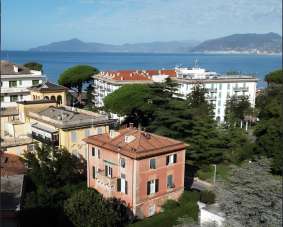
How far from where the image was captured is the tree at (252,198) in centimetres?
524

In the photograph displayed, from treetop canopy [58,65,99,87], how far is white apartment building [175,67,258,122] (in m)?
9.32

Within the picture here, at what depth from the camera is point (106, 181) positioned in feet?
47.1

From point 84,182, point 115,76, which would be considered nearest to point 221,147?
point 84,182

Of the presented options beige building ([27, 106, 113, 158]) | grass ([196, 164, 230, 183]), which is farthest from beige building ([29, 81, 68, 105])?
grass ([196, 164, 230, 183])

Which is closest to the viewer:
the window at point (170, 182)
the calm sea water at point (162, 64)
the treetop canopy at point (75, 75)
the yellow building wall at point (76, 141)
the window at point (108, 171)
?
the window at point (108, 171)

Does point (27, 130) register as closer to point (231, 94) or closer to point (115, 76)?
point (115, 76)

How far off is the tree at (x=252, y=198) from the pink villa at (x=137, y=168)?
309 inches

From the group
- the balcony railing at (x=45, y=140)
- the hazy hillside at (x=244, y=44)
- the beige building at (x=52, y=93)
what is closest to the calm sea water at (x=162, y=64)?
the hazy hillside at (x=244, y=44)

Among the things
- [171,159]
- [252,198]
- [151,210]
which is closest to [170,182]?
[171,159]

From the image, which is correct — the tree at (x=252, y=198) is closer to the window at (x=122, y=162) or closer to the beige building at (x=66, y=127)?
the window at (x=122, y=162)

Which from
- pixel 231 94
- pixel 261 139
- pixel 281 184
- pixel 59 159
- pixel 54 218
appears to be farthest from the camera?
pixel 231 94

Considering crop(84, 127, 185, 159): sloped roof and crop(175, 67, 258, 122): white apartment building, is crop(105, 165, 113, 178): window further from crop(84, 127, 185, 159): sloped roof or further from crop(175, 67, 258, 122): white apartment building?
crop(175, 67, 258, 122): white apartment building

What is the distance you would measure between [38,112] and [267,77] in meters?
29.4

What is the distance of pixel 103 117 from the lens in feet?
59.0
